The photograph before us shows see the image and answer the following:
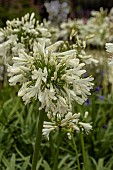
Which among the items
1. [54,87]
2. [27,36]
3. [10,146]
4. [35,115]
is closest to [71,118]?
[54,87]

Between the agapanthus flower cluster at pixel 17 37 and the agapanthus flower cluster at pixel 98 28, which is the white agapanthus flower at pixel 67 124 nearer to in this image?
the agapanthus flower cluster at pixel 17 37

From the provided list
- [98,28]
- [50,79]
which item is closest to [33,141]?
[50,79]

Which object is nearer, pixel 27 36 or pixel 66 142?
pixel 27 36

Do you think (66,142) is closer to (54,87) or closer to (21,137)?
(21,137)

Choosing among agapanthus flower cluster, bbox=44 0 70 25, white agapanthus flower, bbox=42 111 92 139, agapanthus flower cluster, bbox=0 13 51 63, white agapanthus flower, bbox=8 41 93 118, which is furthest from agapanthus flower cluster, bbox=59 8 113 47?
white agapanthus flower, bbox=8 41 93 118

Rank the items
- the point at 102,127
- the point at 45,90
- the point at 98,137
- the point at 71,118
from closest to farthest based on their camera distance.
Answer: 1. the point at 45,90
2. the point at 71,118
3. the point at 98,137
4. the point at 102,127

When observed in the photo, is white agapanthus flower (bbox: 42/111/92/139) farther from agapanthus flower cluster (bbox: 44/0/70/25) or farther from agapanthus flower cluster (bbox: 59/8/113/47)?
agapanthus flower cluster (bbox: 44/0/70/25)

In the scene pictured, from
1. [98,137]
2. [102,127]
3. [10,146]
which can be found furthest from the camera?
[102,127]

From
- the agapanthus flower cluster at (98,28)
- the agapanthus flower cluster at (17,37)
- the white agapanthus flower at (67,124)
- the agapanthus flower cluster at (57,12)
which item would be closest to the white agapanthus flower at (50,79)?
the white agapanthus flower at (67,124)

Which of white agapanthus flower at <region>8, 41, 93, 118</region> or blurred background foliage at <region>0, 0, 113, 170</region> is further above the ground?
white agapanthus flower at <region>8, 41, 93, 118</region>

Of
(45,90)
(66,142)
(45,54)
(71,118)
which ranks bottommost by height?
(66,142)
